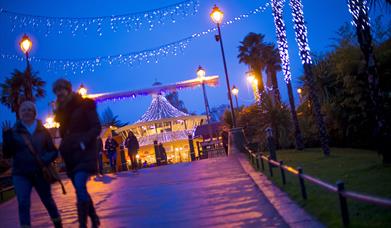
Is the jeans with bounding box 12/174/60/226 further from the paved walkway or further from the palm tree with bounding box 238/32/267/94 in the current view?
the palm tree with bounding box 238/32/267/94

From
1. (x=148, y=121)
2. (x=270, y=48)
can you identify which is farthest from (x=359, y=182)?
(x=270, y=48)

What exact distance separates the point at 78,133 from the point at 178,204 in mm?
3917

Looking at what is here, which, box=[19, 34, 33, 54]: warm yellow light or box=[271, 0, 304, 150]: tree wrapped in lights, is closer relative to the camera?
box=[19, 34, 33, 54]: warm yellow light

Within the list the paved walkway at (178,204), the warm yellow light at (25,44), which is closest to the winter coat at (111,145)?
the warm yellow light at (25,44)

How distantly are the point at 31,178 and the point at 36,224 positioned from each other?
3.15m

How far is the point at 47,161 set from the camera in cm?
630

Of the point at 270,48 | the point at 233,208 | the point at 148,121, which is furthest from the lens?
the point at 270,48

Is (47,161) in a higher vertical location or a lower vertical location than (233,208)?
higher

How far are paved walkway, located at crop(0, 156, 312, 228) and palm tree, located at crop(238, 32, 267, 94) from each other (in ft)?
115

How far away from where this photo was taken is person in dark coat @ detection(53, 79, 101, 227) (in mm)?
5844

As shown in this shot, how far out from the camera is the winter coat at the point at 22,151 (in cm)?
622

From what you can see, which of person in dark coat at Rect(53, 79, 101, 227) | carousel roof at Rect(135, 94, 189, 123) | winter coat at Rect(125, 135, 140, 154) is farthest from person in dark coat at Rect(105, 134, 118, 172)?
carousel roof at Rect(135, 94, 189, 123)

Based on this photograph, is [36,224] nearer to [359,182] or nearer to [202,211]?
[202,211]

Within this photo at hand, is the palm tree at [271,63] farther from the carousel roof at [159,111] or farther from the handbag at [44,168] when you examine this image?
the handbag at [44,168]
